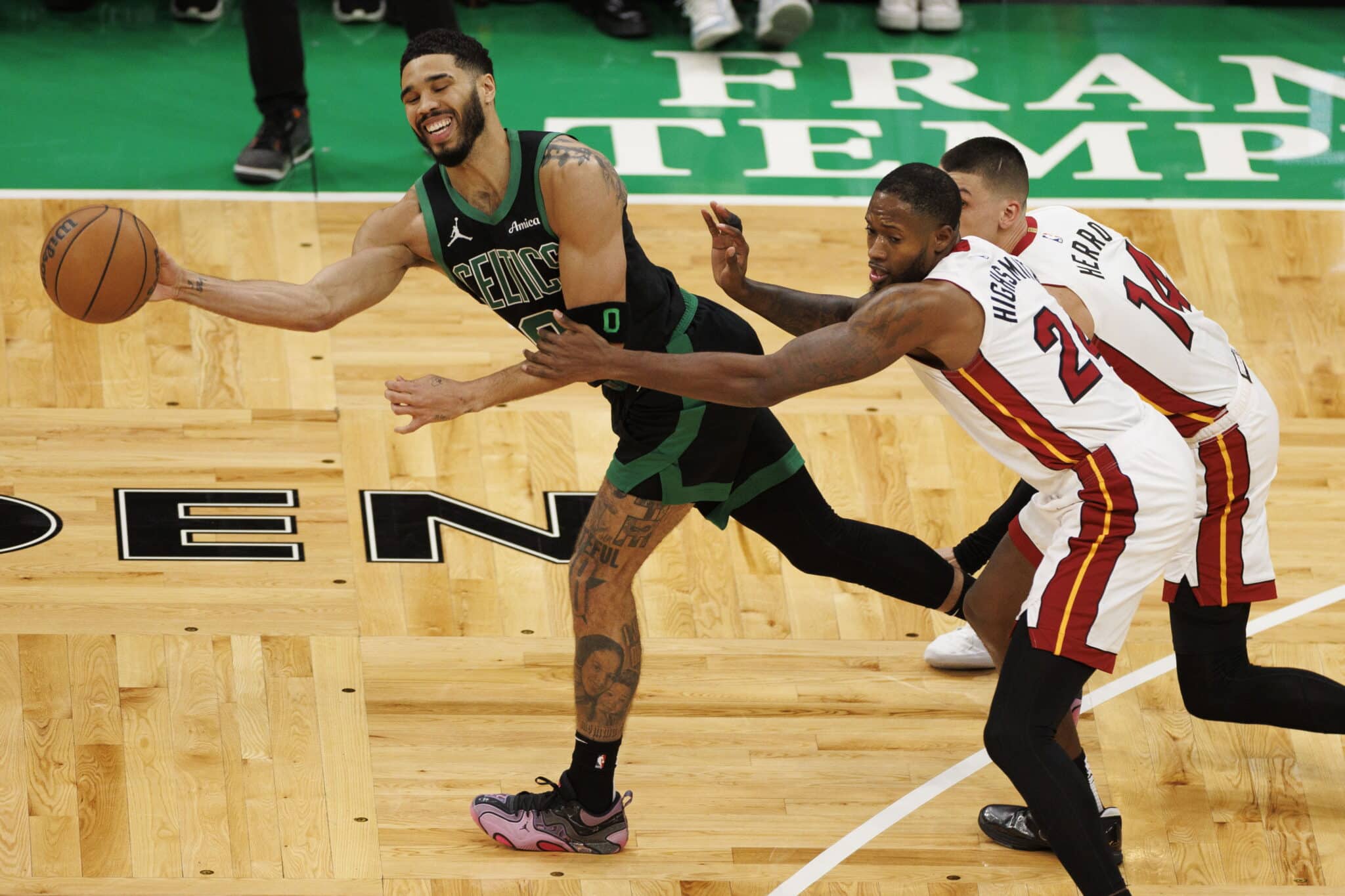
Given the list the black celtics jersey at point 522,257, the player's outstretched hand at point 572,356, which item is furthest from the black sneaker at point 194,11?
the player's outstretched hand at point 572,356

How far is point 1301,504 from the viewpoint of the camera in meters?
6.46

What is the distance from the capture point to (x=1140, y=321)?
468 cm

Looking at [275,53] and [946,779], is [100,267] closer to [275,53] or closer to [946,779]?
[946,779]

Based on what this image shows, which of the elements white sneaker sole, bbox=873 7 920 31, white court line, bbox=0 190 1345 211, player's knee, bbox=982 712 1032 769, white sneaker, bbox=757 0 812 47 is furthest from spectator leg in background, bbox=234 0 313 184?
player's knee, bbox=982 712 1032 769

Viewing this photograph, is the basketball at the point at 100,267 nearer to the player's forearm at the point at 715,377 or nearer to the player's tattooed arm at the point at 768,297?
the player's forearm at the point at 715,377

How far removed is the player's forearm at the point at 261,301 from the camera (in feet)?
14.9

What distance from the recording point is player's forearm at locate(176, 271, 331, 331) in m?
4.55

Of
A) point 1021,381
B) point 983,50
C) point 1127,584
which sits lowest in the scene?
point 983,50

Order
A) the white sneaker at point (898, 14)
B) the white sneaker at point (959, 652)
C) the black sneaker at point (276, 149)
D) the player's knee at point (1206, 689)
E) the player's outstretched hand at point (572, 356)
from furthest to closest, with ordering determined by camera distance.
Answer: the white sneaker at point (898, 14) → the black sneaker at point (276, 149) → the white sneaker at point (959, 652) → the player's knee at point (1206, 689) → the player's outstretched hand at point (572, 356)

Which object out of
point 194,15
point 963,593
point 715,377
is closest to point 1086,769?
point 963,593

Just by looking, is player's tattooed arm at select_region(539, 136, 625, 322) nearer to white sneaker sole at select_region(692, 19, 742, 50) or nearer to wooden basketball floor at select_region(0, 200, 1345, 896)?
wooden basketball floor at select_region(0, 200, 1345, 896)

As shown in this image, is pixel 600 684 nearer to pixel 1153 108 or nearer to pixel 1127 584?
pixel 1127 584

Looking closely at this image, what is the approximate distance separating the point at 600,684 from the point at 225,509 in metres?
1.93

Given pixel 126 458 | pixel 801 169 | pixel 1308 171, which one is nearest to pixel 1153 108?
pixel 1308 171
